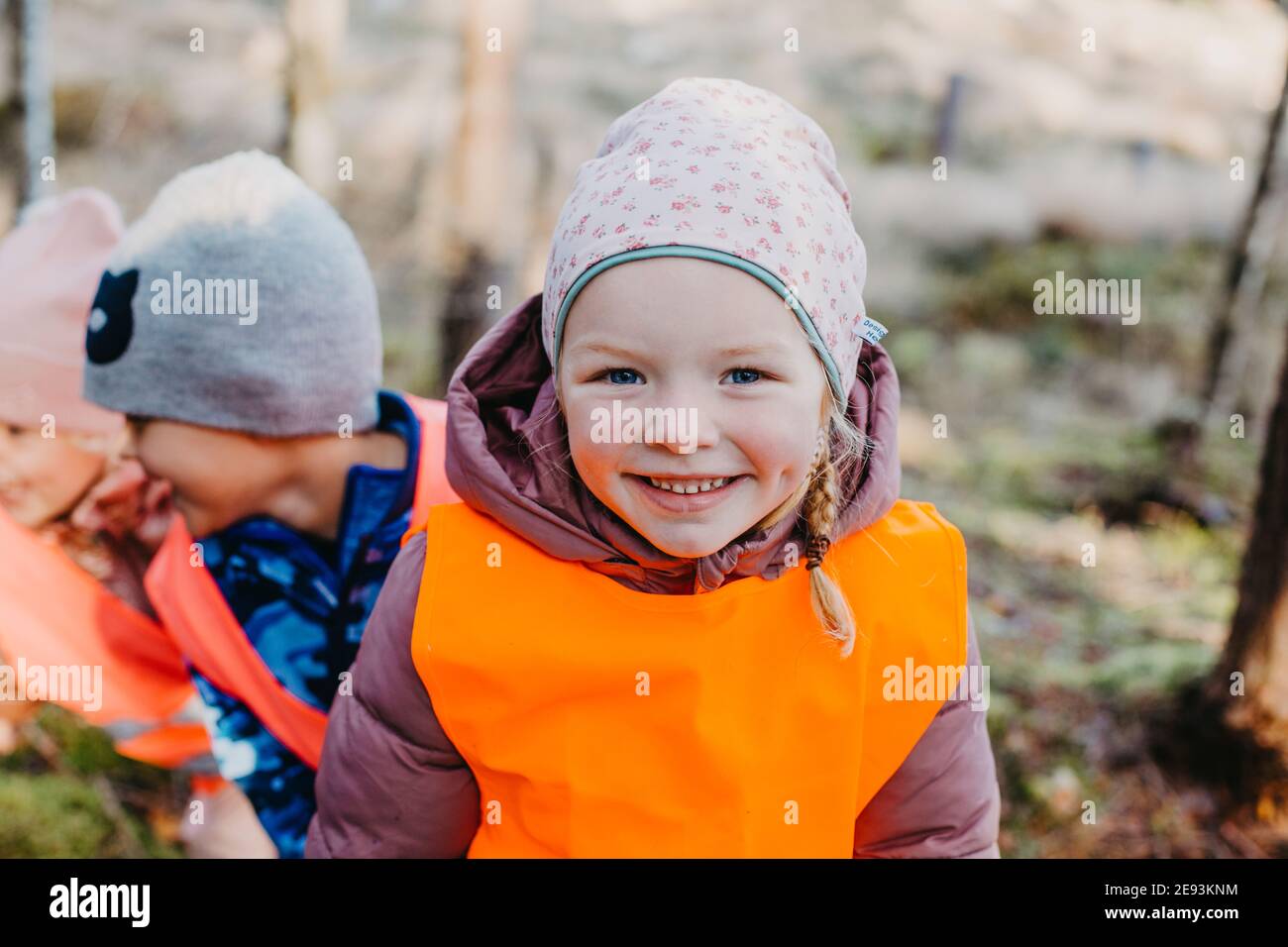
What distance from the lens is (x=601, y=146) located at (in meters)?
1.96

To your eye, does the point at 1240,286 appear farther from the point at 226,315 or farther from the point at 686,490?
the point at 226,315

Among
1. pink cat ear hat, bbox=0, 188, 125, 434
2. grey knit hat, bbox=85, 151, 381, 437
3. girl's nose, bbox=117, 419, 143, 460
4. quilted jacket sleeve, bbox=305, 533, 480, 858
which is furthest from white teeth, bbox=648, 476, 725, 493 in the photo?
pink cat ear hat, bbox=0, 188, 125, 434

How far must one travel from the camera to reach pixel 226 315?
2297 mm

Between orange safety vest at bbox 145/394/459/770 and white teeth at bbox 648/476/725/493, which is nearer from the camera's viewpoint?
white teeth at bbox 648/476/725/493

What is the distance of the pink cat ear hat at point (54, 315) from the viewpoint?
2689 millimetres

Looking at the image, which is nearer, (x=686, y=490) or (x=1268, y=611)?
(x=686, y=490)

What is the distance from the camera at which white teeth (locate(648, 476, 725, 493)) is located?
5.75ft

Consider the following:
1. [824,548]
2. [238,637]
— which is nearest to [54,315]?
[238,637]

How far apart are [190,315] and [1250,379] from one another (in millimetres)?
7355

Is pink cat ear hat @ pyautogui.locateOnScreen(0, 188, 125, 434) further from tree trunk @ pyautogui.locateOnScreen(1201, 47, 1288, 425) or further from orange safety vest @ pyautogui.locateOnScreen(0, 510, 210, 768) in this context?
tree trunk @ pyautogui.locateOnScreen(1201, 47, 1288, 425)

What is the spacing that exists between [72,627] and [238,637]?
73cm

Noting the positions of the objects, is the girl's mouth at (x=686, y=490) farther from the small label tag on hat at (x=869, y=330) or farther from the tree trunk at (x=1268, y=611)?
the tree trunk at (x=1268, y=611)

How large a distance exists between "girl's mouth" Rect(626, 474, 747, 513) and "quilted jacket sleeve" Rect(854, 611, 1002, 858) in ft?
1.88

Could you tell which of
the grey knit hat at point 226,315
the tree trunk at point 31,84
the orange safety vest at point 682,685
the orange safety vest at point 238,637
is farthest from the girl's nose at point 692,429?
the tree trunk at point 31,84
